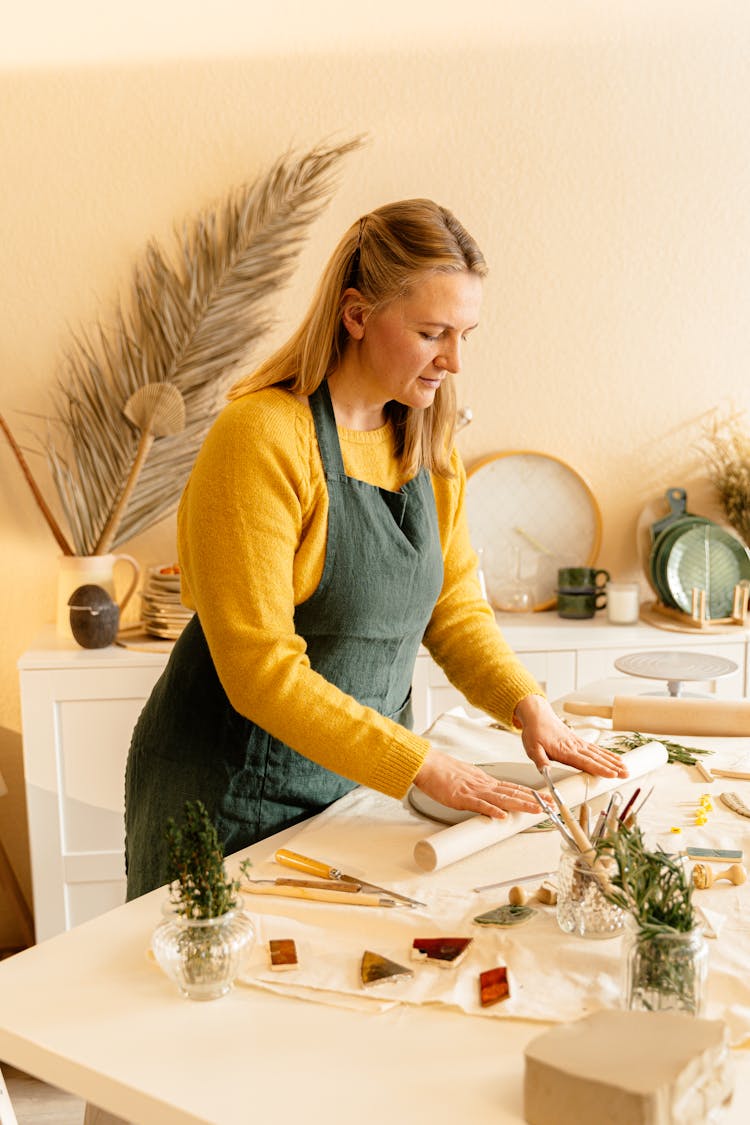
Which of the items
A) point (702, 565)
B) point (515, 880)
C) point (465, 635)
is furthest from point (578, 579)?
point (515, 880)

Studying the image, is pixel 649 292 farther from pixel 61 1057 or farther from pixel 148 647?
pixel 61 1057

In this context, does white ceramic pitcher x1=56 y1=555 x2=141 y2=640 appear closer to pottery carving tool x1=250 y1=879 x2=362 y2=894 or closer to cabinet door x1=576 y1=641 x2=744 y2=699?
cabinet door x1=576 y1=641 x2=744 y2=699

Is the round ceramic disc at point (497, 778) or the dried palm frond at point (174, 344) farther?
the dried palm frond at point (174, 344)

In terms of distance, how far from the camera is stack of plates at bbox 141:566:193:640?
2916mm

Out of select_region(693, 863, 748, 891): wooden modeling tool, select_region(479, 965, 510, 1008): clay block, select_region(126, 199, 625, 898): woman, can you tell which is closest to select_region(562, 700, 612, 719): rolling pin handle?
select_region(126, 199, 625, 898): woman

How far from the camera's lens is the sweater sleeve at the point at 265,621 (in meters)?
1.47

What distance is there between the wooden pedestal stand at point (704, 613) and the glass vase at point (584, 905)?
6.57 feet

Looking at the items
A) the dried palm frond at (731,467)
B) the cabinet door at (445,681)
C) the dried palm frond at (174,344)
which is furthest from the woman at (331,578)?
the dried palm frond at (731,467)

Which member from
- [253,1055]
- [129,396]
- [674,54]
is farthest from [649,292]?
[253,1055]

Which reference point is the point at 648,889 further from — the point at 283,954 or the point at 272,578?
the point at 272,578

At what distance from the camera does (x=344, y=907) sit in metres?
1.26

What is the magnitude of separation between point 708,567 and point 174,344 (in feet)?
5.28

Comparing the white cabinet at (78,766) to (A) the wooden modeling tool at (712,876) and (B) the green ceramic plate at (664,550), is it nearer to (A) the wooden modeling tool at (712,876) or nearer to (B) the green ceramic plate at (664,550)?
(B) the green ceramic plate at (664,550)

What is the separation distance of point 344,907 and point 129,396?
209cm
